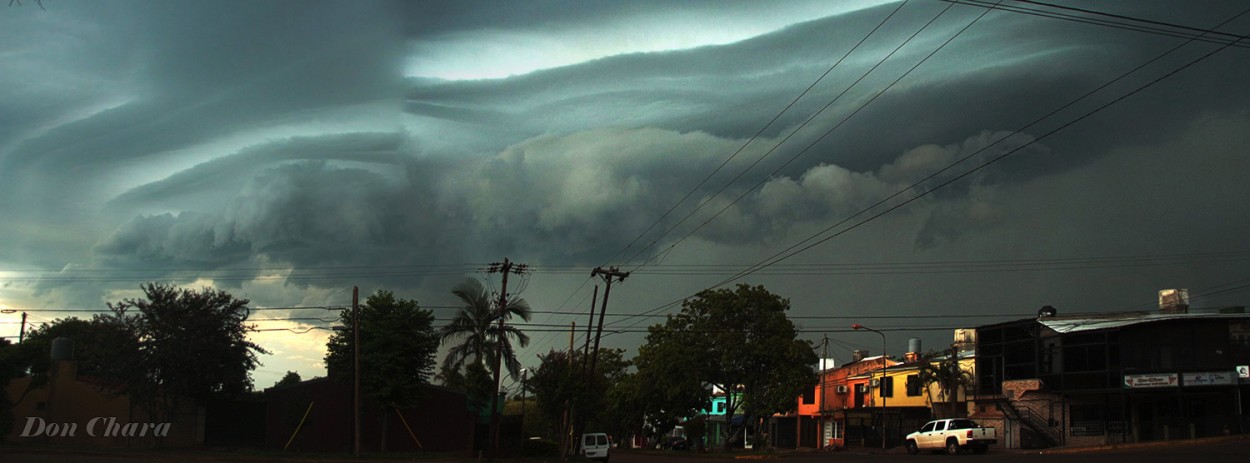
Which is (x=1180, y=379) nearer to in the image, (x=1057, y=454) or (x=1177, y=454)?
(x=1057, y=454)

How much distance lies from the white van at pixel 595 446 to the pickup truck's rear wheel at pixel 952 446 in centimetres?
1895

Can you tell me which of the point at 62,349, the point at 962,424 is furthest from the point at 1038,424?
the point at 62,349

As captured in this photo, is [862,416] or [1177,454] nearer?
[1177,454]

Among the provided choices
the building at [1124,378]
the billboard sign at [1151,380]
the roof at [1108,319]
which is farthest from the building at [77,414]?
the billboard sign at [1151,380]

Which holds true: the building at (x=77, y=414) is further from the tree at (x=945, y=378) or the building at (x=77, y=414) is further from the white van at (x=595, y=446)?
the tree at (x=945, y=378)

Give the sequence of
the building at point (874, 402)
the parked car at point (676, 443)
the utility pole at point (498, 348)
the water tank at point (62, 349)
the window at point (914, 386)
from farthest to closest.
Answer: the parked car at point (676, 443) < the window at point (914, 386) < the building at point (874, 402) < the water tank at point (62, 349) < the utility pole at point (498, 348)

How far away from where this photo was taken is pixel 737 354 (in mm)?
61750

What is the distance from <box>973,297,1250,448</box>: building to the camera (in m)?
52.3

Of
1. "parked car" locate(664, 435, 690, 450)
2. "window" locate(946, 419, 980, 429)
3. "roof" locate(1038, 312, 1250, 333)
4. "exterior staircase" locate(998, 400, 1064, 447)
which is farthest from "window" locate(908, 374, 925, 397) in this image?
"parked car" locate(664, 435, 690, 450)

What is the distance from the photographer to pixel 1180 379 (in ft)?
170

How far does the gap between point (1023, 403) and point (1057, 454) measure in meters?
18.8

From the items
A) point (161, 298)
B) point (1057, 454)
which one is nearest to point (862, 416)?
point (1057, 454)

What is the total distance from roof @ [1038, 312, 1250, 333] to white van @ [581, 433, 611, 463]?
2919 centimetres

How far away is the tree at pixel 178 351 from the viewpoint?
60.7 metres
